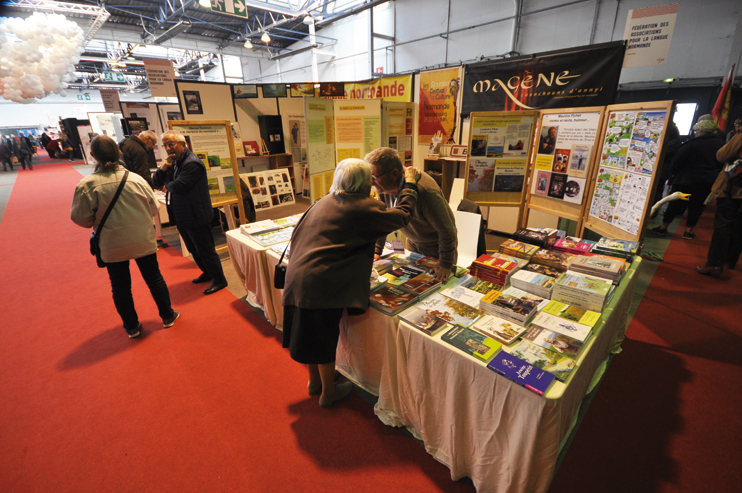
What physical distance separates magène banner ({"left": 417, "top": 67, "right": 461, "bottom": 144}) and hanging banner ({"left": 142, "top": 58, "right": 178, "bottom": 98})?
468 cm

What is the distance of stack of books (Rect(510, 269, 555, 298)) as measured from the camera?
1.72 m

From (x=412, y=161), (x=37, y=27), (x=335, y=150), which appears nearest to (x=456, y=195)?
(x=335, y=150)

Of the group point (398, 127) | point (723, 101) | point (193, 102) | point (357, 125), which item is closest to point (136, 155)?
point (193, 102)

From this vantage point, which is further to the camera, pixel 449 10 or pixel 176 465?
pixel 449 10

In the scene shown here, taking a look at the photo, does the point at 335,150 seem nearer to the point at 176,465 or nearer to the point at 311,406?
the point at 311,406

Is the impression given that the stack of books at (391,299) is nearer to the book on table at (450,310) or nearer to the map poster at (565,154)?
the book on table at (450,310)

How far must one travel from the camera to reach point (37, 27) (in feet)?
24.3

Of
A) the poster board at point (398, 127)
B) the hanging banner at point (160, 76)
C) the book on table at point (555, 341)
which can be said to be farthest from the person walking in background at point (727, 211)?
the hanging banner at point (160, 76)

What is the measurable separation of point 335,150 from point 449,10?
6.46m

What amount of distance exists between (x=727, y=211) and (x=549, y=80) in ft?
7.63

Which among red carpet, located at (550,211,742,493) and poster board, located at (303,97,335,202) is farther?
poster board, located at (303,97,335,202)

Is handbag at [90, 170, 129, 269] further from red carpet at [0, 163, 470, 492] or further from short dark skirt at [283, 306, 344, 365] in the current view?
short dark skirt at [283, 306, 344, 365]

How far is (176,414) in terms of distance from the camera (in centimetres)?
203

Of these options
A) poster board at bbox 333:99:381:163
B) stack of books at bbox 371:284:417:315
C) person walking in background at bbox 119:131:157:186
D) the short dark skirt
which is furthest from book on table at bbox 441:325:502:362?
person walking in background at bbox 119:131:157:186
